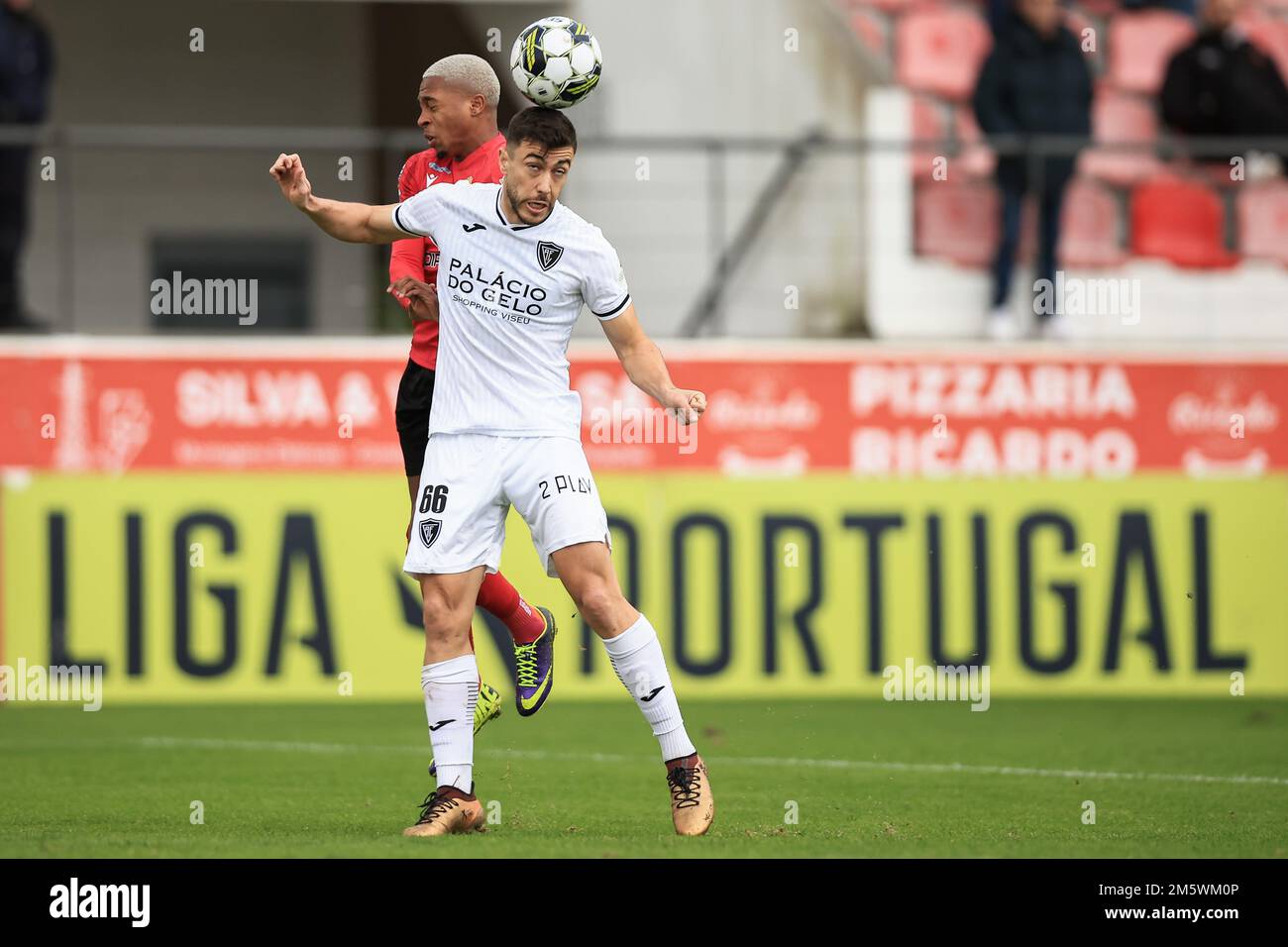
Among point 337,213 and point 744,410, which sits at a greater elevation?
point 337,213

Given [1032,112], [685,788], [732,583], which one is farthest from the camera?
[1032,112]

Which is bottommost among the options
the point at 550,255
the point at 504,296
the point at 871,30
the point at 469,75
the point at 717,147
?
the point at 504,296

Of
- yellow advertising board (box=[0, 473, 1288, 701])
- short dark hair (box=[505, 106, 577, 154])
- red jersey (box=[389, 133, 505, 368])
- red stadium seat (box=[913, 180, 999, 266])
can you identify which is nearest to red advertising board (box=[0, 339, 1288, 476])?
yellow advertising board (box=[0, 473, 1288, 701])

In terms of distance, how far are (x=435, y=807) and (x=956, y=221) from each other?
380 inches

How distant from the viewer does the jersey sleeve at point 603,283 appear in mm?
6953

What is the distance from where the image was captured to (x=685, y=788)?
6965 mm

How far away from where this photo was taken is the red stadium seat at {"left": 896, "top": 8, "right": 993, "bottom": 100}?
659 inches

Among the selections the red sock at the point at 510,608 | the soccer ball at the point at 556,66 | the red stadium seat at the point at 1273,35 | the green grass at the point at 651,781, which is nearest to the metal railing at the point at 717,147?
the red stadium seat at the point at 1273,35

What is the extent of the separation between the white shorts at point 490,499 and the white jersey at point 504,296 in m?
0.06

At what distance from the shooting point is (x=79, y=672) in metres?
12.9

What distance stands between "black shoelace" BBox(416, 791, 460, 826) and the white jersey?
3.84 feet

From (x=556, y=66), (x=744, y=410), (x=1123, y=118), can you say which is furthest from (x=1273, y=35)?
(x=556, y=66)

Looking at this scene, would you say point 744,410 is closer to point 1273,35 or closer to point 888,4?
point 888,4
